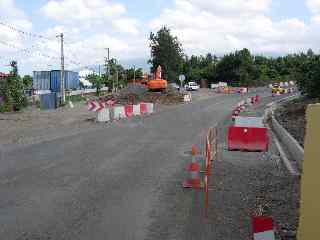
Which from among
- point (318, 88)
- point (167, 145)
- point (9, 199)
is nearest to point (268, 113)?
point (318, 88)

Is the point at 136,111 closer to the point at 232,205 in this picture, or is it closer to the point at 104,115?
the point at 104,115

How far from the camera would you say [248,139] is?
18812 mm

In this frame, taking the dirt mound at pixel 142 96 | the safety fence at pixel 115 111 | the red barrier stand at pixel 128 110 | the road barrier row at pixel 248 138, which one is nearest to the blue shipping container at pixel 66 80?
the dirt mound at pixel 142 96

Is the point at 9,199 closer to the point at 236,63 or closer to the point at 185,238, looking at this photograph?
the point at 185,238

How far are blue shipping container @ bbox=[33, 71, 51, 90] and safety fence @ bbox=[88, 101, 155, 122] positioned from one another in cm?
2587

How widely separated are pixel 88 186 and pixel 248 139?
329 inches

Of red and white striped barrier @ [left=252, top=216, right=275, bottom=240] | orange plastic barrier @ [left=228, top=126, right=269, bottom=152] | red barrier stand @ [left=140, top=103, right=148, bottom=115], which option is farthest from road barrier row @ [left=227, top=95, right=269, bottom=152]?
red barrier stand @ [left=140, top=103, right=148, bottom=115]

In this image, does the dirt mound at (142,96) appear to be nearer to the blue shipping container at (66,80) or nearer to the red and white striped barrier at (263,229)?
the blue shipping container at (66,80)

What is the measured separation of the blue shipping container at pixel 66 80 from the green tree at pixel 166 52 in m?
26.2

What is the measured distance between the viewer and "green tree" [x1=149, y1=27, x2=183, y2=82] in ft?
331

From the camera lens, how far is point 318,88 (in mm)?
38312

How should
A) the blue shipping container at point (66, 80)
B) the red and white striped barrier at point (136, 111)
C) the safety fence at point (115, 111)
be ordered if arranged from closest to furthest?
the safety fence at point (115, 111) < the red and white striped barrier at point (136, 111) < the blue shipping container at point (66, 80)

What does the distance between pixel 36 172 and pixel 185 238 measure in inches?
271

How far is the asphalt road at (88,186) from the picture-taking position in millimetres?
8461
